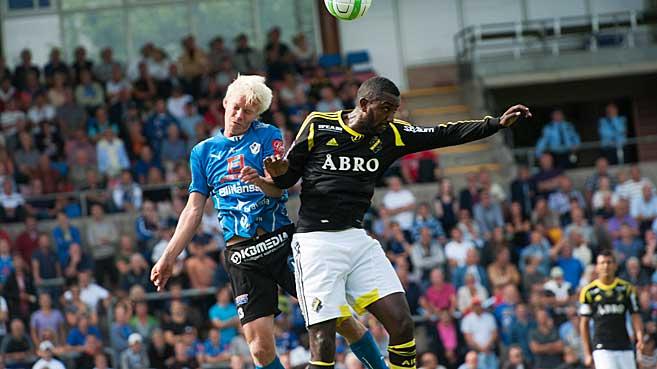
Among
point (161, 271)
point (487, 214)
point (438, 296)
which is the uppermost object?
point (161, 271)

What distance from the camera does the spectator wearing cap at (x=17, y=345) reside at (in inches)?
666

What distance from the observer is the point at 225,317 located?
17375 mm

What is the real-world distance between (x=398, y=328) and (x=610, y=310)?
5717 mm

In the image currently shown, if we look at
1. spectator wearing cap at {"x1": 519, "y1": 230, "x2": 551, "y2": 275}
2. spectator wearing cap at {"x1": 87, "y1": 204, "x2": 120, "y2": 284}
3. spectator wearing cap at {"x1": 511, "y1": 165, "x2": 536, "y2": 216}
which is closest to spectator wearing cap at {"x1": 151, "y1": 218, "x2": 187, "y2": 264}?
spectator wearing cap at {"x1": 87, "y1": 204, "x2": 120, "y2": 284}

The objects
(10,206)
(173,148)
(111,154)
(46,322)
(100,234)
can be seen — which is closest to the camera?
(46,322)

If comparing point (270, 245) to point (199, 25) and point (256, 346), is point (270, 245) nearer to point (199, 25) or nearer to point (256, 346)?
point (256, 346)

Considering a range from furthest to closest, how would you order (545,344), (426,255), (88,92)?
(88,92), (426,255), (545,344)

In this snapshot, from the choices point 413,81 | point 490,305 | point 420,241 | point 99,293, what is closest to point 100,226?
point 99,293

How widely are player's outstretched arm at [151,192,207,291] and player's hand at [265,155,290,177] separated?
2.39ft

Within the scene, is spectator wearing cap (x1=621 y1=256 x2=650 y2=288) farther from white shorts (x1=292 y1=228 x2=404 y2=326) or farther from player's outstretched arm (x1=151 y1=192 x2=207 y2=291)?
player's outstretched arm (x1=151 y1=192 x2=207 y2=291)

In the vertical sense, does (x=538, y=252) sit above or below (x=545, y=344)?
above

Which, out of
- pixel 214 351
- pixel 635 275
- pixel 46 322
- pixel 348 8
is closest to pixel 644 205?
pixel 635 275

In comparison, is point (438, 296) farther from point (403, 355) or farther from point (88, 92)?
point (403, 355)

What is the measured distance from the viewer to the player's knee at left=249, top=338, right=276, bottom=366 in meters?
8.52
